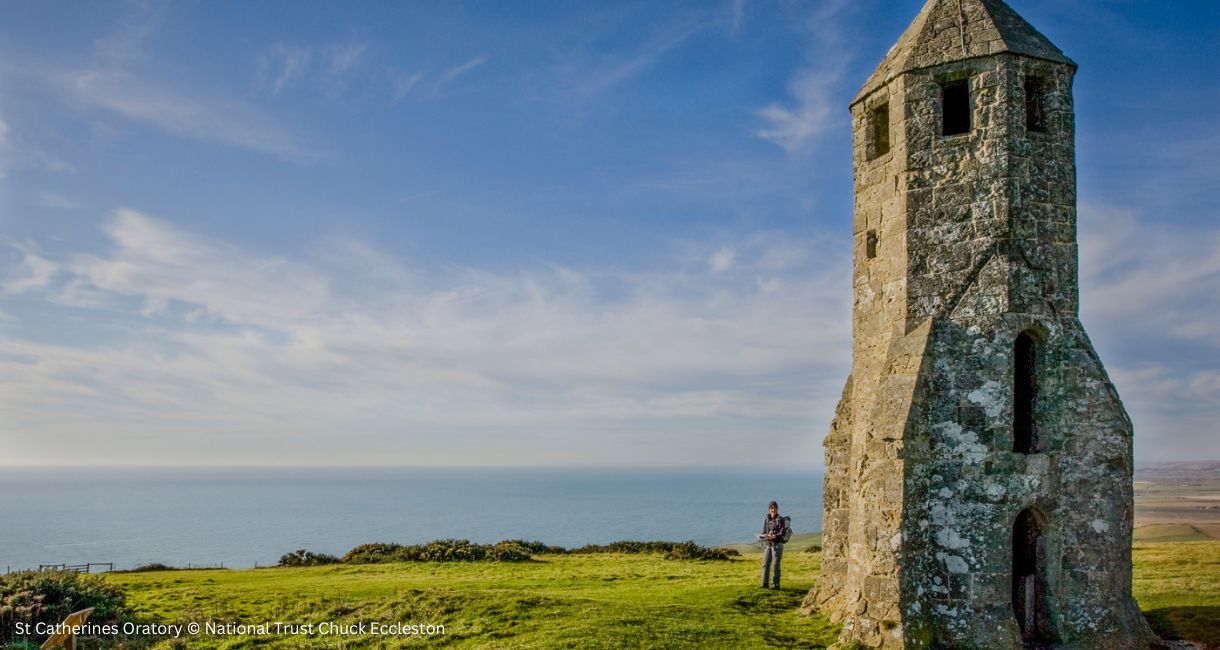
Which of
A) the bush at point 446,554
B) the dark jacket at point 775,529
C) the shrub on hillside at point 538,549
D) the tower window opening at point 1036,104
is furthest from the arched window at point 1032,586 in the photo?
the shrub on hillside at point 538,549

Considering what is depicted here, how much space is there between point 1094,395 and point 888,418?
3.58 meters

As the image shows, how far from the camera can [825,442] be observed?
16.5 metres

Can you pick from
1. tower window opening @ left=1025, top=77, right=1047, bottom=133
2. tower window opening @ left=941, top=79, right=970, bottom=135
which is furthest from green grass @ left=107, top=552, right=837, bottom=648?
tower window opening @ left=1025, top=77, right=1047, bottom=133

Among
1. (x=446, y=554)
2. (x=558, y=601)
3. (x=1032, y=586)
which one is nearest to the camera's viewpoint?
(x=1032, y=586)

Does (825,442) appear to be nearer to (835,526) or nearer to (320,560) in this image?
(835,526)

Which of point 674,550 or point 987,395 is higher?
point 987,395

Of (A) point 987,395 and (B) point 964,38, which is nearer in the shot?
(A) point 987,395

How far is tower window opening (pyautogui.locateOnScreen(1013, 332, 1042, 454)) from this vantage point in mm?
13445

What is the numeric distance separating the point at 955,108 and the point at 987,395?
5.54 m

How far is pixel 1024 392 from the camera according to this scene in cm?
1366

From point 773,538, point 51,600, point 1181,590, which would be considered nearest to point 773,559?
point 773,538

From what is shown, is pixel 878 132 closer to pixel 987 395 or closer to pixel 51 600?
pixel 987 395

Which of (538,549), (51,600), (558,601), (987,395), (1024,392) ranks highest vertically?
(1024,392)

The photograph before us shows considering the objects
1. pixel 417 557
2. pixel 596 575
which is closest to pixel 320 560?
pixel 417 557
